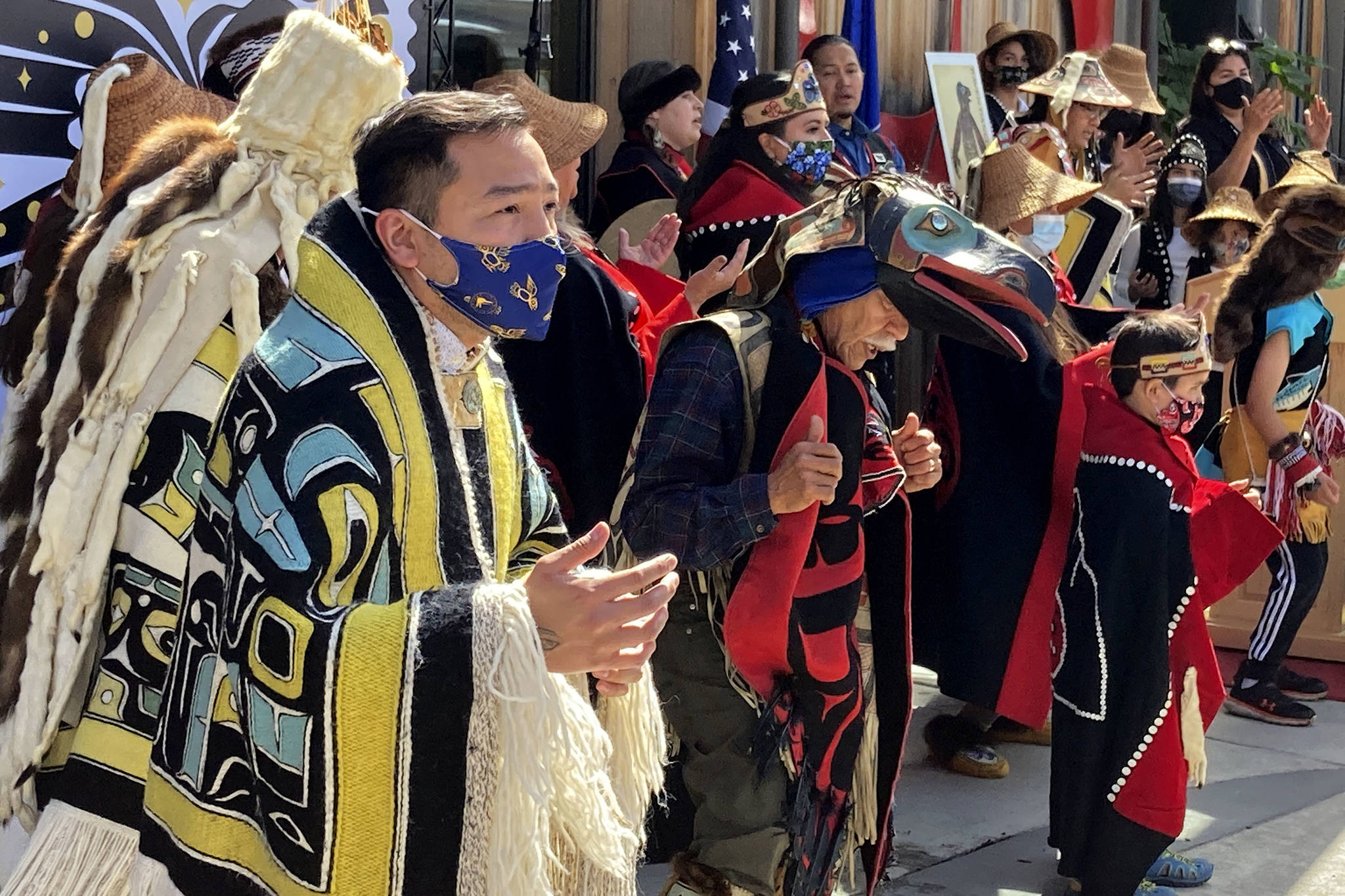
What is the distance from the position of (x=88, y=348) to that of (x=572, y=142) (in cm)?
177

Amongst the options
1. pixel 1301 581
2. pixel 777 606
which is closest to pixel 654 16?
pixel 1301 581

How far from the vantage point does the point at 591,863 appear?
223cm

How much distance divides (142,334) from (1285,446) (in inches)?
171

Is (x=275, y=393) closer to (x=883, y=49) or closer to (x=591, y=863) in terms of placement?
(x=591, y=863)

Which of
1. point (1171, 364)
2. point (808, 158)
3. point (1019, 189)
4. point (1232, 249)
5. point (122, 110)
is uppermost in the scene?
point (122, 110)

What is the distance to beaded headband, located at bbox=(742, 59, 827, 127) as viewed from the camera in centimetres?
469

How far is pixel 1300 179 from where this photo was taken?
567 centimetres

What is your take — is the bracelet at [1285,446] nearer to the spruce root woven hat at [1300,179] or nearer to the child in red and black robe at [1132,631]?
the spruce root woven hat at [1300,179]

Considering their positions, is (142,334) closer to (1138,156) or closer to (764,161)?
(764,161)

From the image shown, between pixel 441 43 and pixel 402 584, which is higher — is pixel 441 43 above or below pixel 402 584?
above

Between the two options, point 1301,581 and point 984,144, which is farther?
point 984,144

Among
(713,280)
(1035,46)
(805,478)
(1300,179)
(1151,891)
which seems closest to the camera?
(805,478)

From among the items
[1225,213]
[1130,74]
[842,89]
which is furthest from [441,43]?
[1130,74]

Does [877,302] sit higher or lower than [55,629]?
higher
